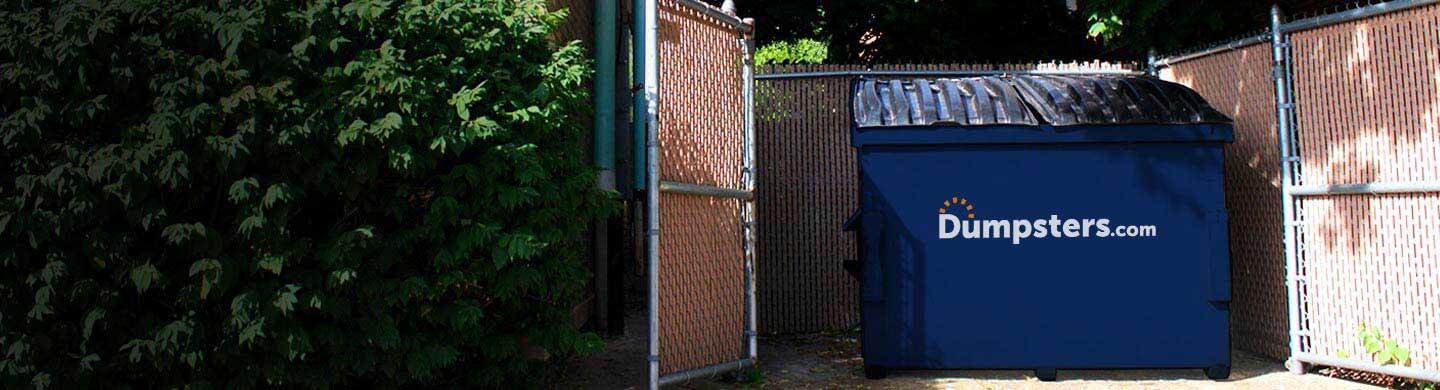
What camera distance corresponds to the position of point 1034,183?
258 inches

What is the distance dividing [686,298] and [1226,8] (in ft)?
18.1

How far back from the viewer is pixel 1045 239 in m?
6.57

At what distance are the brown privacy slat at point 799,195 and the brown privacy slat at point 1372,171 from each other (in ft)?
10.7

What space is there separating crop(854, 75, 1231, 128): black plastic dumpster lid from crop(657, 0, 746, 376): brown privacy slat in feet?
2.77

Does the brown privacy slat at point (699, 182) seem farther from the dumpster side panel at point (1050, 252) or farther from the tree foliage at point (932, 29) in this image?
the tree foliage at point (932, 29)

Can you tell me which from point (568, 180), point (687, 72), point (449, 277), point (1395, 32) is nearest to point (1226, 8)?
point (1395, 32)

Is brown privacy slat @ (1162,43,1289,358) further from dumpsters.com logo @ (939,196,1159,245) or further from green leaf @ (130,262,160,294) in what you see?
green leaf @ (130,262,160,294)

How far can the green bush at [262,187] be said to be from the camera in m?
4.41

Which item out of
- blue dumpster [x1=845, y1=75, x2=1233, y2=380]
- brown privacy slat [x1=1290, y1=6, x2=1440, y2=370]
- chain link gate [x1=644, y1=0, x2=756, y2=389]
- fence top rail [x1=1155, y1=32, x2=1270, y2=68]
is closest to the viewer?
chain link gate [x1=644, y1=0, x2=756, y2=389]

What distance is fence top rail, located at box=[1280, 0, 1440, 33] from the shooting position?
6126 mm

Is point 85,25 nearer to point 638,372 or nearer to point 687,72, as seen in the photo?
→ point 687,72

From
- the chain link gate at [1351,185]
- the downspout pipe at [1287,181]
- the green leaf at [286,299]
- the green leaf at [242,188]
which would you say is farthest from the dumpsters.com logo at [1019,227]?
the green leaf at [242,188]

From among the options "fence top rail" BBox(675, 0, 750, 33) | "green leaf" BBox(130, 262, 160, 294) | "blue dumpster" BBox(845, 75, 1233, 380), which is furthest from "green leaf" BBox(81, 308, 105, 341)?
"blue dumpster" BBox(845, 75, 1233, 380)

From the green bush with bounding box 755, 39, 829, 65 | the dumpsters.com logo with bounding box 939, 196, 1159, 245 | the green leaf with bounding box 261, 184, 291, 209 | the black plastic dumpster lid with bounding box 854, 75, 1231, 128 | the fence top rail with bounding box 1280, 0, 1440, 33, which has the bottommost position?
the dumpsters.com logo with bounding box 939, 196, 1159, 245
